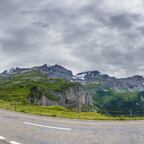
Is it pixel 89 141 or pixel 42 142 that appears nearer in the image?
pixel 42 142

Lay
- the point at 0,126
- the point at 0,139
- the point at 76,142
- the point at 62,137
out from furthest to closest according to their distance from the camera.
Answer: the point at 0,126, the point at 62,137, the point at 76,142, the point at 0,139

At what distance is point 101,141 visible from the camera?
48.4 feet

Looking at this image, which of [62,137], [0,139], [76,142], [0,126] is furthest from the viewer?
[0,126]

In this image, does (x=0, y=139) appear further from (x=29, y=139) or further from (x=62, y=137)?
(x=62, y=137)

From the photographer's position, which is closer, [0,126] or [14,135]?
[14,135]

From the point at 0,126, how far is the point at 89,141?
17.1 feet

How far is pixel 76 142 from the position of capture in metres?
14.0

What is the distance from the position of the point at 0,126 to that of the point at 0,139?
15.8 feet

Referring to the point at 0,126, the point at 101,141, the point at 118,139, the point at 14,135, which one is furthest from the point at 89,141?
the point at 0,126

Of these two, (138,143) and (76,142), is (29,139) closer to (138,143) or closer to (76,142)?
(76,142)

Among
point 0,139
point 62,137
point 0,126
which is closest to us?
point 0,139

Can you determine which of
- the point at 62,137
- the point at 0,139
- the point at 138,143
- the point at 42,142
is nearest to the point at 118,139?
the point at 138,143

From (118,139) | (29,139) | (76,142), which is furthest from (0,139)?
(118,139)

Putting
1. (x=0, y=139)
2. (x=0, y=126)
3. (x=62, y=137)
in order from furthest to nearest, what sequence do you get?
(x=0, y=126)
(x=62, y=137)
(x=0, y=139)
